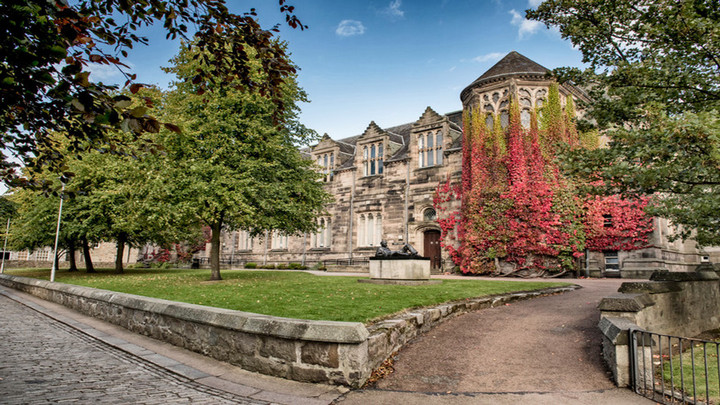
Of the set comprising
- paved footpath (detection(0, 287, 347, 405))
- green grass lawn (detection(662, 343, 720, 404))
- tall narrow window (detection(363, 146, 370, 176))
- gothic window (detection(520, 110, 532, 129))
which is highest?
gothic window (detection(520, 110, 532, 129))

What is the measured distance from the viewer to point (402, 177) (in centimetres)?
2831

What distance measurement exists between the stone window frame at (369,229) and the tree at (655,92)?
20050 millimetres

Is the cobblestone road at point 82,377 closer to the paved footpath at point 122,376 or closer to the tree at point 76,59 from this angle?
the paved footpath at point 122,376

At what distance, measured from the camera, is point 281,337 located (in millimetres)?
5375

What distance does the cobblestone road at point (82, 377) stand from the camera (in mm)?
4640

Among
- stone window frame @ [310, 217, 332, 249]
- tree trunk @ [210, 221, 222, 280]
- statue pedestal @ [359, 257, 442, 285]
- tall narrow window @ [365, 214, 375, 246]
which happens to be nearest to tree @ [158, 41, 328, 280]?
tree trunk @ [210, 221, 222, 280]

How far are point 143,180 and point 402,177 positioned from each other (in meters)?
17.2

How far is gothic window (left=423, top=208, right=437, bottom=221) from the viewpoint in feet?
87.2

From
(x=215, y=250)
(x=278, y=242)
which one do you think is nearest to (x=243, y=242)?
(x=278, y=242)

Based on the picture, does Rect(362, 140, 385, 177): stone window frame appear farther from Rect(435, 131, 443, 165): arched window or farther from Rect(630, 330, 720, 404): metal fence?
Rect(630, 330, 720, 404): metal fence

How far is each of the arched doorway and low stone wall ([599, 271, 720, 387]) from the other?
621 inches

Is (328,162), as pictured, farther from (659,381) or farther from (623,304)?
(659,381)

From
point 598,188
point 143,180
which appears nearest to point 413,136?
point 143,180

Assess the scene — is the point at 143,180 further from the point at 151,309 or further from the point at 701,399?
the point at 701,399
